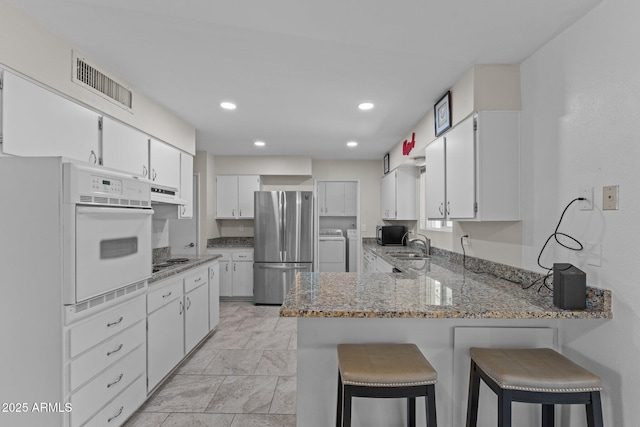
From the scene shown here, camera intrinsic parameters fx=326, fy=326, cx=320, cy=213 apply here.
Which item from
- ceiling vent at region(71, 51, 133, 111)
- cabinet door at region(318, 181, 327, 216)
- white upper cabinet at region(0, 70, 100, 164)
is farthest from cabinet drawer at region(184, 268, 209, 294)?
cabinet door at region(318, 181, 327, 216)

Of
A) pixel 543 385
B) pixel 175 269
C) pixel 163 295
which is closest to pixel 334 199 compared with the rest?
pixel 175 269

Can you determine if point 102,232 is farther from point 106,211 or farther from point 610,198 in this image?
point 610,198

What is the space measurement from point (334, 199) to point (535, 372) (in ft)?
17.1

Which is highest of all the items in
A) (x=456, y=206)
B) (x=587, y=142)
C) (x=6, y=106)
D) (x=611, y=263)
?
(x=6, y=106)

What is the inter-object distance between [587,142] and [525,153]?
0.50m

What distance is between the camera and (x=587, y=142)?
1690mm

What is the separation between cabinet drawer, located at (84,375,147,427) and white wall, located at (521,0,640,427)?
2.54 m

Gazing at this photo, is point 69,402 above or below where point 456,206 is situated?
below

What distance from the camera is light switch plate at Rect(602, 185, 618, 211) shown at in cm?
152

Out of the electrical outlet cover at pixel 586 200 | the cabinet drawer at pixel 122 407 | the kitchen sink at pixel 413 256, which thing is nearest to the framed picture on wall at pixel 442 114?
the electrical outlet cover at pixel 586 200

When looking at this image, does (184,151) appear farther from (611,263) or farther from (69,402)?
(611,263)

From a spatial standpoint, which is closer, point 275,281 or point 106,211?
point 106,211

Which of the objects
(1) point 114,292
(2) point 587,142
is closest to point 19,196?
(1) point 114,292

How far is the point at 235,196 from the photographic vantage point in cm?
560
